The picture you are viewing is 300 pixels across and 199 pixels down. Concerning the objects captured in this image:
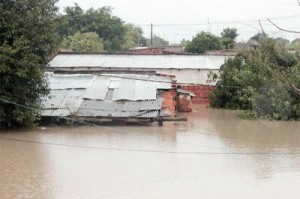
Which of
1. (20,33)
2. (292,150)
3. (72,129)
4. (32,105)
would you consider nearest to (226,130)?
(292,150)

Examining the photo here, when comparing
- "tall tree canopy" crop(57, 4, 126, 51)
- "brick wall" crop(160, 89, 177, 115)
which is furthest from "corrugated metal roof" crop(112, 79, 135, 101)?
"tall tree canopy" crop(57, 4, 126, 51)

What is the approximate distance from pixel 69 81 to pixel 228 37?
2227 cm

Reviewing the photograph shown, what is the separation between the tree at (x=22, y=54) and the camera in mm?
14844

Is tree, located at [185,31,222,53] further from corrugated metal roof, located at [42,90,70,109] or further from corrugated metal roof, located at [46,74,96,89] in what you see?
corrugated metal roof, located at [42,90,70,109]

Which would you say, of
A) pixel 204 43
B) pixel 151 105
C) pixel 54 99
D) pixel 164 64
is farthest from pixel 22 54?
pixel 204 43

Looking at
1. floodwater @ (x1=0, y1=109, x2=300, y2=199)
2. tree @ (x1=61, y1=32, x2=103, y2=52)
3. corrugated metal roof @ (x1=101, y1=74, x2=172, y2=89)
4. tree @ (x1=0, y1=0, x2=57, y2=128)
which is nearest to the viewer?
floodwater @ (x1=0, y1=109, x2=300, y2=199)

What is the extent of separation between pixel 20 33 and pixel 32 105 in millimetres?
2346

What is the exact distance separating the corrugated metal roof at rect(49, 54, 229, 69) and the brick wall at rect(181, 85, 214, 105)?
60.8 inches

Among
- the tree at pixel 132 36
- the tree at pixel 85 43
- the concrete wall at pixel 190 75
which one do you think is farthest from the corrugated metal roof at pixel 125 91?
the tree at pixel 132 36

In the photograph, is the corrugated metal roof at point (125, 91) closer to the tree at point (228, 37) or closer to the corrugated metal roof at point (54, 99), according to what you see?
the corrugated metal roof at point (54, 99)

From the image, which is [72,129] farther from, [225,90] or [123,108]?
[225,90]

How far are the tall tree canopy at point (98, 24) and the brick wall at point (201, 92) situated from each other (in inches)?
682

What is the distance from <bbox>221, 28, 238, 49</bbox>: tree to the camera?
36.8 metres

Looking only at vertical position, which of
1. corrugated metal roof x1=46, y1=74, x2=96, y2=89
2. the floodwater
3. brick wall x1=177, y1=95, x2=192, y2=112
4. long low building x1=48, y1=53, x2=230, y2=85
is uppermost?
long low building x1=48, y1=53, x2=230, y2=85
